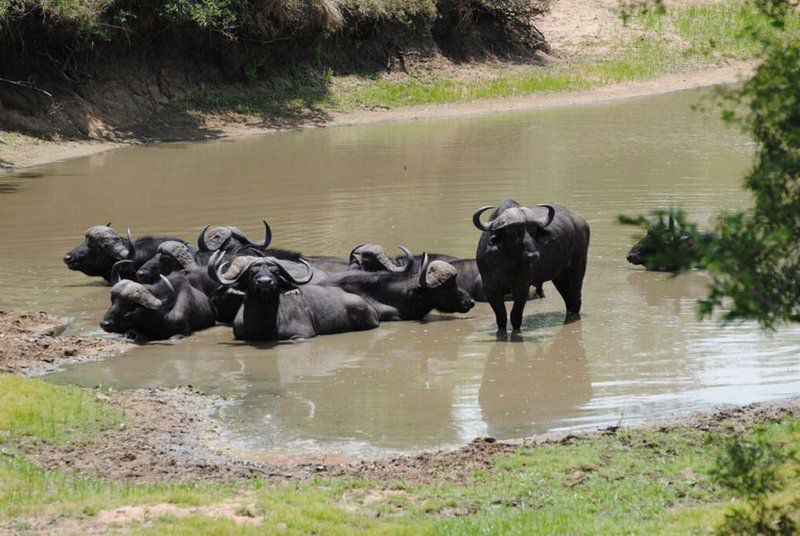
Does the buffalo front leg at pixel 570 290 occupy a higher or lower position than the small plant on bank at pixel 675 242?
lower

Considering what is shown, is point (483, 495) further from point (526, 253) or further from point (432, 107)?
point (432, 107)

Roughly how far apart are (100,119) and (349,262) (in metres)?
16.6

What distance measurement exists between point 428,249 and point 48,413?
29.6 feet

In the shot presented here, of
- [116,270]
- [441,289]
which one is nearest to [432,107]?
[116,270]

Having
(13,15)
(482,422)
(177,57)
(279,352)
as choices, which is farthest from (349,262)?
(177,57)

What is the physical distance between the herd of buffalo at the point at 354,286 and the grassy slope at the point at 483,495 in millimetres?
4413

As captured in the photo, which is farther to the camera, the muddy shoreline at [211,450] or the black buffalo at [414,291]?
the black buffalo at [414,291]

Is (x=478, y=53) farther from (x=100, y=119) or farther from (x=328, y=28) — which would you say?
(x=100, y=119)

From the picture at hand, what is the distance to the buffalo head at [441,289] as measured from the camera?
50.1 feet

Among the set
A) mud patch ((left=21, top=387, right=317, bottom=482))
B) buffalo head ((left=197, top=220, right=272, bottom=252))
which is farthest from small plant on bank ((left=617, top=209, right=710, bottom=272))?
buffalo head ((left=197, top=220, right=272, bottom=252))

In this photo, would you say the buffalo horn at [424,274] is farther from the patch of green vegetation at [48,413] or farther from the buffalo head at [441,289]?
the patch of green vegetation at [48,413]

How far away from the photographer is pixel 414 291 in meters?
15.4

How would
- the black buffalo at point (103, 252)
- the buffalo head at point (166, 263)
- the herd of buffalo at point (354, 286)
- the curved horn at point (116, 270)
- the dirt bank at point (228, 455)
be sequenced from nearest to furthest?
the dirt bank at point (228, 455) → the herd of buffalo at point (354, 286) → the curved horn at point (116, 270) → the buffalo head at point (166, 263) → the black buffalo at point (103, 252)

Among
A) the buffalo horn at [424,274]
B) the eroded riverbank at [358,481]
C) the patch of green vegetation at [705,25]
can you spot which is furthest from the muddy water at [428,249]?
the patch of green vegetation at [705,25]
